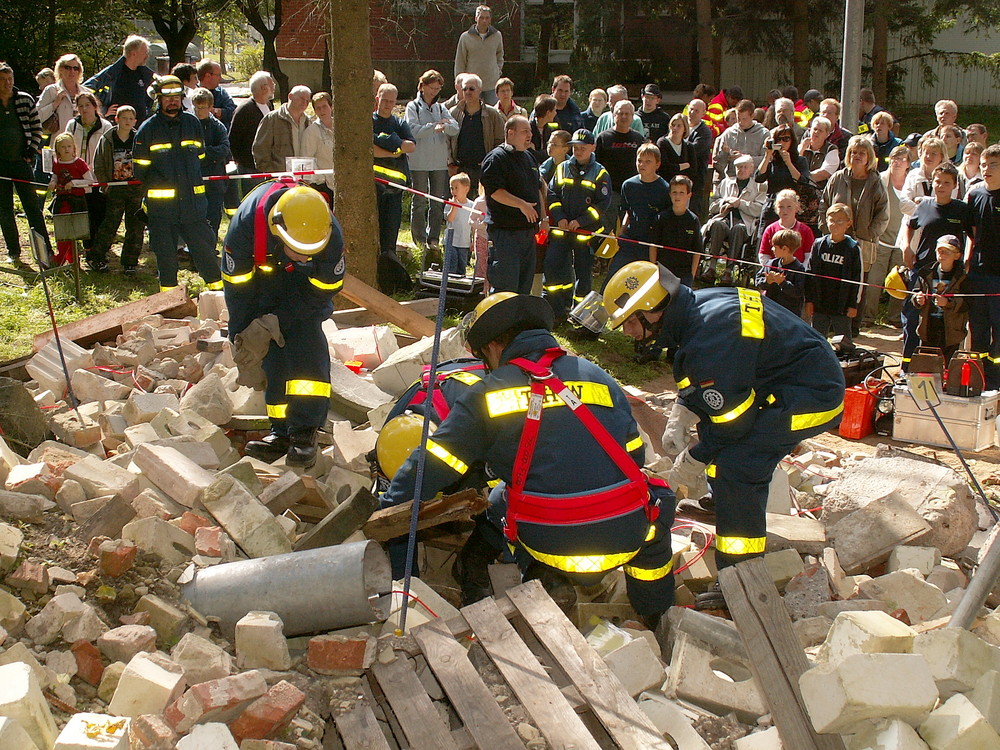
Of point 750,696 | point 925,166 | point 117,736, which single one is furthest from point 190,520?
point 925,166

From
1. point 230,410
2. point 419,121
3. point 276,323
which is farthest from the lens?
point 419,121

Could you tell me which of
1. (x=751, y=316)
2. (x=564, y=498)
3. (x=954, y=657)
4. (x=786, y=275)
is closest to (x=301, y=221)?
(x=564, y=498)

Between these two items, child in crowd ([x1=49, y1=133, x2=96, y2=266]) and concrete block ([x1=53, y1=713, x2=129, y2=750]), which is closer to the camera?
concrete block ([x1=53, y1=713, x2=129, y2=750])

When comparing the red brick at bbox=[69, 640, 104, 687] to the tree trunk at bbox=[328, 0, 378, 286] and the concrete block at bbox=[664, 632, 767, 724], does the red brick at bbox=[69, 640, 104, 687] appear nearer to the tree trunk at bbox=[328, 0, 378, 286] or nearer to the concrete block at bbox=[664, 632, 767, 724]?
the concrete block at bbox=[664, 632, 767, 724]

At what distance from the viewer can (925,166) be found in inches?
396

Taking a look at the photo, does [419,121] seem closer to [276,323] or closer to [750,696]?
[276,323]

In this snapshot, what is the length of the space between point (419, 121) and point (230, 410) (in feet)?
17.9

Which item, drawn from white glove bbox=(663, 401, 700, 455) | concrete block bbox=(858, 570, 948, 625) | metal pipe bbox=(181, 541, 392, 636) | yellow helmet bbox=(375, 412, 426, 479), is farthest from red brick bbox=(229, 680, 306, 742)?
concrete block bbox=(858, 570, 948, 625)

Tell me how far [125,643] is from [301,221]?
247 cm

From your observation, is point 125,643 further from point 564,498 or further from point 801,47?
point 801,47

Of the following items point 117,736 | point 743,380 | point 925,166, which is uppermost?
point 925,166

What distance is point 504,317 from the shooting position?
4.10 meters

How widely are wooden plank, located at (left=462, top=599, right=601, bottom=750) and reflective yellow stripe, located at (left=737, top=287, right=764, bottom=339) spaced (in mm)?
1707

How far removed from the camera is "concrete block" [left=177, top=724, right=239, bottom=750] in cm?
311
